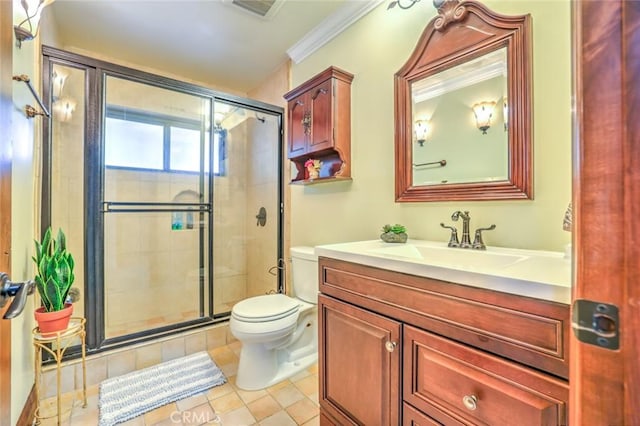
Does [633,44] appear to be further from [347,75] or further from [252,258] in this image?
[252,258]

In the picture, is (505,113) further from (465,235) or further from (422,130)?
(465,235)

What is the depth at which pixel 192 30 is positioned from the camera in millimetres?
2166

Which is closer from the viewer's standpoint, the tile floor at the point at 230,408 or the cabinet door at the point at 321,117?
the tile floor at the point at 230,408

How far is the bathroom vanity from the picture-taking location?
68 centimetres

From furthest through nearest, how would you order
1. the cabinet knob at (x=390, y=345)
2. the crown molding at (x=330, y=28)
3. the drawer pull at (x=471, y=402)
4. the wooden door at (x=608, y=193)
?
the crown molding at (x=330, y=28) → the cabinet knob at (x=390, y=345) → the drawer pull at (x=471, y=402) → the wooden door at (x=608, y=193)

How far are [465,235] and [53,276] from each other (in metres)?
1.90

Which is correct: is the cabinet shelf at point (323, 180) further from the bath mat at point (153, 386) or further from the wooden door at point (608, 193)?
the wooden door at point (608, 193)

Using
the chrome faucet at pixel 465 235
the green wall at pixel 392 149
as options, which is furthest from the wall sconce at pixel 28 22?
the chrome faucet at pixel 465 235

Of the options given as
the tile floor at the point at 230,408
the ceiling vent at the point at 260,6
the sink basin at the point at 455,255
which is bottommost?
the tile floor at the point at 230,408

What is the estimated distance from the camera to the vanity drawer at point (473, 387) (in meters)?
0.68

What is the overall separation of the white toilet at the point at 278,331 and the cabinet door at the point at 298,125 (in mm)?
744

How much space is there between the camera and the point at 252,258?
291cm

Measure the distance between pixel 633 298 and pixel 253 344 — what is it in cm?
171

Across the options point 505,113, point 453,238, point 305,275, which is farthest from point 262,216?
point 505,113
